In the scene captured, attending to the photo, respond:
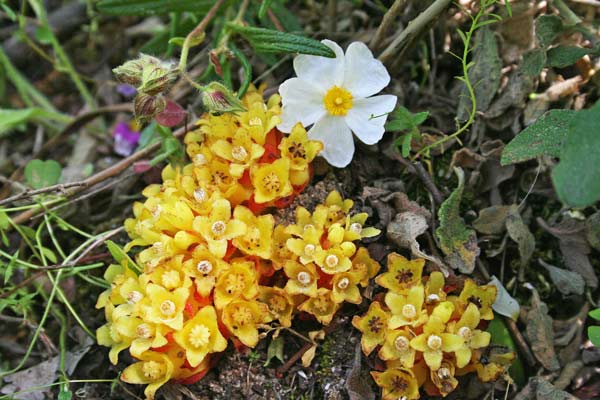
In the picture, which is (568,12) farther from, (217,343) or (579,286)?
(217,343)

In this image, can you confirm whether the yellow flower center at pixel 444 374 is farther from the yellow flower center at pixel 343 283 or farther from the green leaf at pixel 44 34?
the green leaf at pixel 44 34

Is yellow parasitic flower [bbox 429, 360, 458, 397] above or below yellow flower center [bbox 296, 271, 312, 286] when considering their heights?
below

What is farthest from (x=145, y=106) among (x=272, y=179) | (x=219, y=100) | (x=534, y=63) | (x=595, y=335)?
(x=595, y=335)

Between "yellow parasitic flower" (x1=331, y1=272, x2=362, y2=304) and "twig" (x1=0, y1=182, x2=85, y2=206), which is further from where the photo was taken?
"twig" (x1=0, y1=182, x2=85, y2=206)

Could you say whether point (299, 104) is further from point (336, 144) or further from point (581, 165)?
point (581, 165)

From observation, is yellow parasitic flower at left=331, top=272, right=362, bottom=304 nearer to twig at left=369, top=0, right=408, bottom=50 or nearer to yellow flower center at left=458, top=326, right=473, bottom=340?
yellow flower center at left=458, top=326, right=473, bottom=340

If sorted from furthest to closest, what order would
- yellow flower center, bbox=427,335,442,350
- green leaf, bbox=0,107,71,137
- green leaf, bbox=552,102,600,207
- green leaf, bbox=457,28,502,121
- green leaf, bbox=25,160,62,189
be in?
1. green leaf, bbox=0,107,71,137
2. green leaf, bbox=25,160,62,189
3. green leaf, bbox=457,28,502,121
4. yellow flower center, bbox=427,335,442,350
5. green leaf, bbox=552,102,600,207

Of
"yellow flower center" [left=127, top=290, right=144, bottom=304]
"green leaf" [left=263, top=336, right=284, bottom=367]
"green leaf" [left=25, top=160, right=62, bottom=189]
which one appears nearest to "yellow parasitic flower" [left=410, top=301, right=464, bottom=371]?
"green leaf" [left=263, top=336, right=284, bottom=367]
